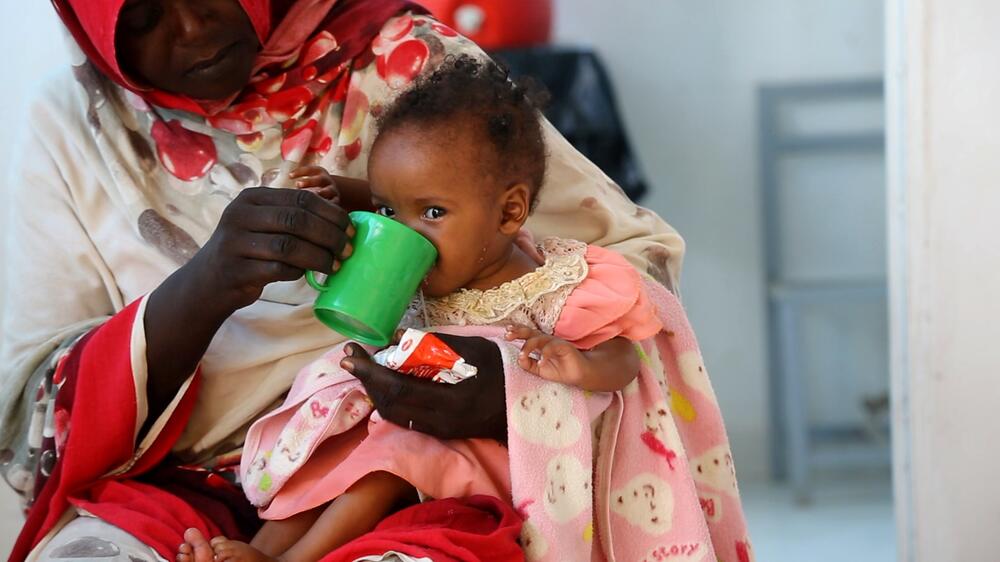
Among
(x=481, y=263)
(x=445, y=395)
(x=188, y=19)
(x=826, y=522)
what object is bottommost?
(x=826, y=522)

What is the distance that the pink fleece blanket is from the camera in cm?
134

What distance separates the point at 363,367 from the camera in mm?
1328

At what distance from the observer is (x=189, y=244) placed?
1.63 metres

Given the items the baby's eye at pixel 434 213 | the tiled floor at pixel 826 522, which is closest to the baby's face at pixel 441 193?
A: the baby's eye at pixel 434 213

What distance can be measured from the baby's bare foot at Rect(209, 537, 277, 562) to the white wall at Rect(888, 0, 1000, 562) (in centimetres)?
150

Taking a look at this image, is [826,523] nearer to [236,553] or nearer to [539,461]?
[539,461]

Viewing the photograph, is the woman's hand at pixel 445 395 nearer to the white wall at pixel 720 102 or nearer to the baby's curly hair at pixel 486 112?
the baby's curly hair at pixel 486 112

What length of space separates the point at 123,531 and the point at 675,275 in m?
0.85

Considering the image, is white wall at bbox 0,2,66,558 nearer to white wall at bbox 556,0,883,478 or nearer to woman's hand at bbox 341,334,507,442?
woman's hand at bbox 341,334,507,442

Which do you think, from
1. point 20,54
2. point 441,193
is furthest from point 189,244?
point 20,54

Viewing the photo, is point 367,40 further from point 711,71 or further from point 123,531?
point 711,71

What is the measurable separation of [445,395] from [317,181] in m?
0.35

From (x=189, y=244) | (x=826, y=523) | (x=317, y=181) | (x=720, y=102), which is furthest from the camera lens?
(x=720, y=102)

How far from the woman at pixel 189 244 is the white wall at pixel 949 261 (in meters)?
0.77
